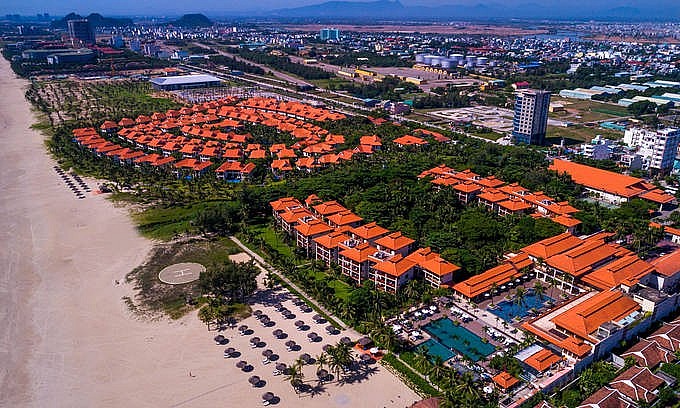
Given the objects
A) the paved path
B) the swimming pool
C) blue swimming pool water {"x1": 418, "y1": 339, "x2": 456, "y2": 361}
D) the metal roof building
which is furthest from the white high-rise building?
the metal roof building

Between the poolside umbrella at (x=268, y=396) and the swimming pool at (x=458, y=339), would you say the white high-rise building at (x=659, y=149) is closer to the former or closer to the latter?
the swimming pool at (x=458, y=339)

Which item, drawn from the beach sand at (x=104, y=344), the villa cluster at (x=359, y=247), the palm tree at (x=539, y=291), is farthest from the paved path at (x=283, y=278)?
the palm tree at (x=539, y=291)

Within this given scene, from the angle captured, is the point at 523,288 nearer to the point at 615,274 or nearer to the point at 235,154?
the point at 615,274

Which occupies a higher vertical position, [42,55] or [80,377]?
[42,55]

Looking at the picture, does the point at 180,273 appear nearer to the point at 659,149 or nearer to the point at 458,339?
the point at 458,339

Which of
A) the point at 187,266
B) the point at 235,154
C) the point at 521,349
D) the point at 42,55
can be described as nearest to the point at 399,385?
the point at 521,349

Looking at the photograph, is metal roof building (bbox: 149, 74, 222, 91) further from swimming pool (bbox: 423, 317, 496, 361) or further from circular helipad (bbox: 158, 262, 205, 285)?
swimming pool (bbox: 423, 317, 496, 361)

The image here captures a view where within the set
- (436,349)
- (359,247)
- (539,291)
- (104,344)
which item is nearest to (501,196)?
(539,291)
